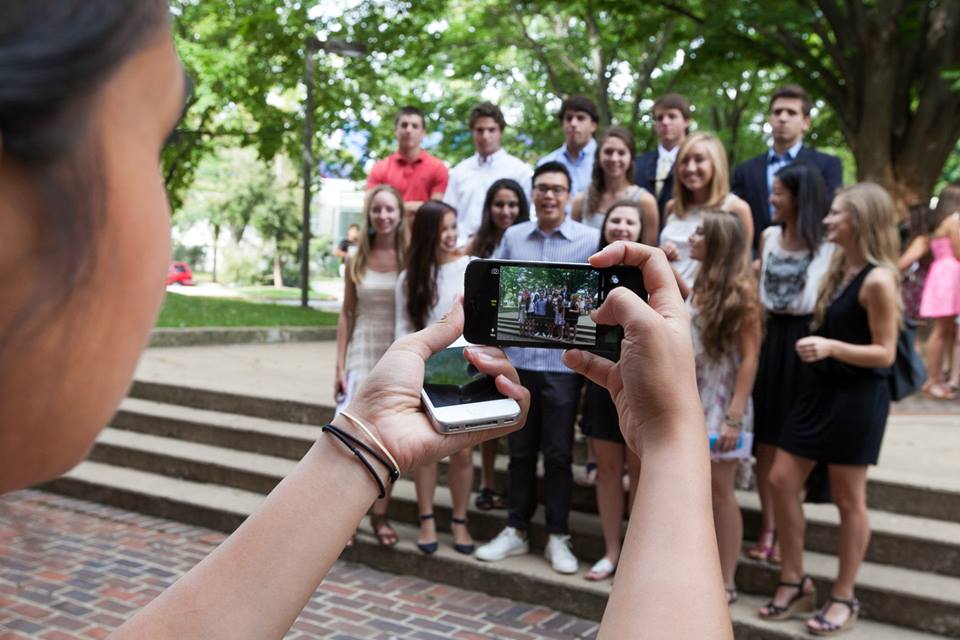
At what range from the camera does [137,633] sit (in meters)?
1.26

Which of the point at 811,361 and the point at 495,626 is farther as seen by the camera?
the point at 495,626

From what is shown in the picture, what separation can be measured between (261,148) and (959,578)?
50.8 ft

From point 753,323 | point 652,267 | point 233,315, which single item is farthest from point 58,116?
point 233,315

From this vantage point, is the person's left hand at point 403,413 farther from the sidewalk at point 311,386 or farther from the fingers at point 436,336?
the sidewalk at point 311,386

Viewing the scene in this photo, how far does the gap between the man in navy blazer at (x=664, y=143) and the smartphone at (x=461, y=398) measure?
516cm

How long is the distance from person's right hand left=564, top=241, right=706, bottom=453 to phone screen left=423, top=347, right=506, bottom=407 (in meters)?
0.23

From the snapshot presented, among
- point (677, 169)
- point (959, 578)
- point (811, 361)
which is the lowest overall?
point (959, 578)

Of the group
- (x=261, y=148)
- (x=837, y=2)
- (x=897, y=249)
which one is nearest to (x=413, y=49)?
(x=261, y=148)

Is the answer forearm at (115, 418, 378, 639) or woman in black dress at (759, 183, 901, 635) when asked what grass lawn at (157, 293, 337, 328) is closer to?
woman in black dress at (759, 183, 901, 635)

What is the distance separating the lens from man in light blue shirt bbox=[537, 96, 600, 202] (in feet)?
23.9

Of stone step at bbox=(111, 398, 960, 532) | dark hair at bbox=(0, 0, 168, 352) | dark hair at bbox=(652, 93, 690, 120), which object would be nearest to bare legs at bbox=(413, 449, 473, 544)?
stone step at bbox=(111, 398, 960, 532)

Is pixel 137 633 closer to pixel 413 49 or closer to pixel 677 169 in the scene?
pixel 677 169

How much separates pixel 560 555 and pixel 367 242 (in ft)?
7.88

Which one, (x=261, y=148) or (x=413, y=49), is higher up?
(x=413, y=49)
